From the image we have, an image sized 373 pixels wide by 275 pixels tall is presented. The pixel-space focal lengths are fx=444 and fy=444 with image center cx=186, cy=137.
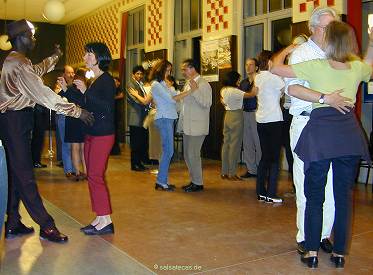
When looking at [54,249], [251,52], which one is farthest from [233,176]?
[54,249]

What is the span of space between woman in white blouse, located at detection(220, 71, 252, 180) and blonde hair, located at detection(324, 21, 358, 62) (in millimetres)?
2791

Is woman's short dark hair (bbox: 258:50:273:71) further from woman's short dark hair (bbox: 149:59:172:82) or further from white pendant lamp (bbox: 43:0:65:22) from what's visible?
white pendant lamp (bbox: 43:0:65:22)

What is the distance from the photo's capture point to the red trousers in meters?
3.08

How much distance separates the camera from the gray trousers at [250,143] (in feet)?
18.2

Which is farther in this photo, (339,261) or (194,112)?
(194,112)

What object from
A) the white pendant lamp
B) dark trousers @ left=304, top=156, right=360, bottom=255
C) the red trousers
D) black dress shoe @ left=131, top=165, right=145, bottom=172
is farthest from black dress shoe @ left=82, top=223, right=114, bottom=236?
the white pendant lamp

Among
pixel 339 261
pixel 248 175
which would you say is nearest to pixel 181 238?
pixel 339 261

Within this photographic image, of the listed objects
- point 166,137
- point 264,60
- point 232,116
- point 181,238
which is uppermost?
point 264,60

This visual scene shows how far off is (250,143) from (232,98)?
0.78m

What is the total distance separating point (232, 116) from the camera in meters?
5.29

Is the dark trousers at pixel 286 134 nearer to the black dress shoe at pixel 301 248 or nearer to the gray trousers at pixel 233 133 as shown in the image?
the gray trousers at pixel 233 133

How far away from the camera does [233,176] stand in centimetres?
549

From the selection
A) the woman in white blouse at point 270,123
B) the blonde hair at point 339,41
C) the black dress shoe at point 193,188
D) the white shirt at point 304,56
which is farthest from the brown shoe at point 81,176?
the blonde hair at point 339,41

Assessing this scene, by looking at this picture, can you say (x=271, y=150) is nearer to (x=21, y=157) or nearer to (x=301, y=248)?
(x=301, y=248)
